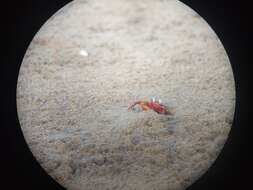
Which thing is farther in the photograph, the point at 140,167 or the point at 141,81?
the point at 141,81

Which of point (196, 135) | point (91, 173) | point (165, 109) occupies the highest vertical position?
point (165, 109)

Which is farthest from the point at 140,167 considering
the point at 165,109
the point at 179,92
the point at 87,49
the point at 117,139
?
the point at 87,49

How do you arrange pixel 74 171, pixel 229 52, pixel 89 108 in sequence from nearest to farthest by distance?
1. pixel 229 52
2. pixel 74 171
3. pixel 89 108

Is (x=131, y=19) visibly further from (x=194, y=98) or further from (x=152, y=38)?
(x=194, y=98)
